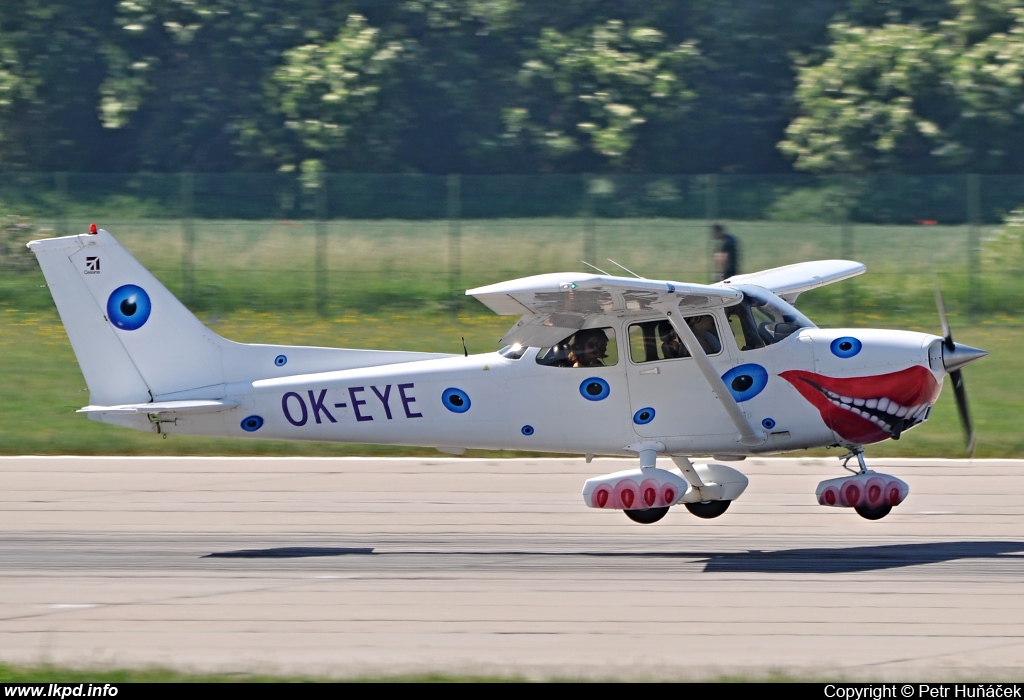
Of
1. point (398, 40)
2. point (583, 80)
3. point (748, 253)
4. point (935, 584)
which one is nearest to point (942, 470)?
point (935, 584)

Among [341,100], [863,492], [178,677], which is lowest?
[863,492]

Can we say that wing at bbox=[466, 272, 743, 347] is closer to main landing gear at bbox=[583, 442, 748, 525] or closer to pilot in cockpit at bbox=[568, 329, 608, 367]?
pilot in cockpit at bbox=[568, 329, 608, 367]

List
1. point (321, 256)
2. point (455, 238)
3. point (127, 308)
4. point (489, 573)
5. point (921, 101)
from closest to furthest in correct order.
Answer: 1. point (489, 573)
2. point (127, 308)
3. point (455, 238)
4. point (321, 256)
5. point (921, 101)

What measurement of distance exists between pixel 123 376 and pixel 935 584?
666cm

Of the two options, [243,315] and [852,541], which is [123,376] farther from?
[243,315]

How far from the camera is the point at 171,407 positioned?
37.6 feet

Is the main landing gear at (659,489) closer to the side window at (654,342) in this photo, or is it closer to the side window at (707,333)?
the side window at (654,342)

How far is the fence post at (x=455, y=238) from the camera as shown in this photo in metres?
24.1

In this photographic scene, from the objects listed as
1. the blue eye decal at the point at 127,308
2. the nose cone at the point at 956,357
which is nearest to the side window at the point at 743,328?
the nose cone at the point at 956,357

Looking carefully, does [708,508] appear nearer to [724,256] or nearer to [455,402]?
[455,402]

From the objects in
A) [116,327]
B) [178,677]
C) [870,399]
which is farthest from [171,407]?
[870,399]

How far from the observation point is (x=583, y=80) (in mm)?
34906

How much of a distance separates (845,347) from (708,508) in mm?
1919
